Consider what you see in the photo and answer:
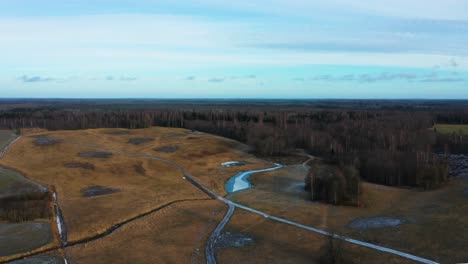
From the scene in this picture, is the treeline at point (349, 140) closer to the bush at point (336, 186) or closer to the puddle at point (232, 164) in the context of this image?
the puddle at point (232, 164)

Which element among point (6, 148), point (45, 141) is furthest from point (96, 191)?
point (45, 141)

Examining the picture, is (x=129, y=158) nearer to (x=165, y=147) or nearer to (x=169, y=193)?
(x=165, y=147)

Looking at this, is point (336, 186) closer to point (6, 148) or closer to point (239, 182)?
point (239, 182)

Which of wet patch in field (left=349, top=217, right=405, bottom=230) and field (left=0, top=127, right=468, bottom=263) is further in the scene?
wet patch in field (left=349, top=217, right=405, bottom=230)

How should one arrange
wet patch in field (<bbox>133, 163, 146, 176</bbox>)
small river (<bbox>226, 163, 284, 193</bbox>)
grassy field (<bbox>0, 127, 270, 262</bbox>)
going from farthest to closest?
wet patch in field (<bbox>133, 163, 146, 176</bbox>)
small river (<bbox>226, 163, 284, 193</bbox>)
grassy field (<bbox>0, 127, 270, 262</bbox>)

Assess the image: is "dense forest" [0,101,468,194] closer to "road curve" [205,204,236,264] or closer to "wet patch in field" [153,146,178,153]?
"wet patch in field" [153,146,178,153]

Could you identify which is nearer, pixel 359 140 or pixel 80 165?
pixel 80 165

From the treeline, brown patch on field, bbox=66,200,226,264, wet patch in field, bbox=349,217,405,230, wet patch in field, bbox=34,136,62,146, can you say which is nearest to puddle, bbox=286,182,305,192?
the treeline
